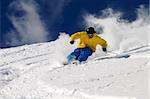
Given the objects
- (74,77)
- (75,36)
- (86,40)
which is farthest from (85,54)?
(74,77)

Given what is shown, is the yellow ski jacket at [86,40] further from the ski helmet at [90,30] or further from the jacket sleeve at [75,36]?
the ski helmet at [90,30]

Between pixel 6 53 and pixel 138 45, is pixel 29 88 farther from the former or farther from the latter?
pixel 6 53

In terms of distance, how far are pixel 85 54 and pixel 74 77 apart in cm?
238

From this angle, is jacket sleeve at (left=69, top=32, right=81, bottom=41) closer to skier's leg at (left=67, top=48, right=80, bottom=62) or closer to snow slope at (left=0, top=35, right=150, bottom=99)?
skier's leg at (left=67, top=48, right=80, bottom=62)

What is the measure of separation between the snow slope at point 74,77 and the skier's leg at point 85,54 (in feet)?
1.65

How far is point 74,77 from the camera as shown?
9.07m

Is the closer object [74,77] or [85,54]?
[74,77]

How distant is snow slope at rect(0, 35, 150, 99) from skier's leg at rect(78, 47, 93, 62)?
504mm

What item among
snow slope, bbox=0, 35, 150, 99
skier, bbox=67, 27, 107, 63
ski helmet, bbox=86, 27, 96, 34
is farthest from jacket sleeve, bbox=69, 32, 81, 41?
snow slope, bbox=0, 35, 150, 99

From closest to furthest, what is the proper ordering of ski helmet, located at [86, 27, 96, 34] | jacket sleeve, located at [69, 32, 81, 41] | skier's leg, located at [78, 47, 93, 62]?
skier's leg, located at [78, 47, 93, 62]
ski helmet, located at [86, 27, 96, 34]
jacket sleeve, located at [69, 32, 81, 41]

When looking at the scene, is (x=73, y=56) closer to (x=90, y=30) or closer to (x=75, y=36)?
(x=75, y=36)

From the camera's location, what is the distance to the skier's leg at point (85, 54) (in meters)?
11.3

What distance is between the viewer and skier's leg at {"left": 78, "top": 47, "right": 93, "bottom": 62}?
11.3m

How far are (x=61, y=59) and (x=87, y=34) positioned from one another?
2.88ft
